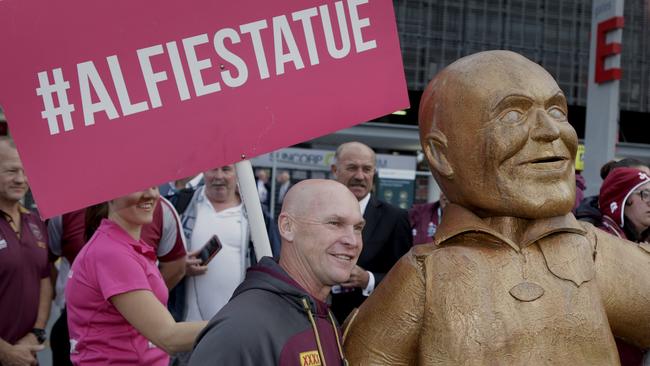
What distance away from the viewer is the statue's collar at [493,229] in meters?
2.19

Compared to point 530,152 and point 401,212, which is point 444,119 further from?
point 401,212

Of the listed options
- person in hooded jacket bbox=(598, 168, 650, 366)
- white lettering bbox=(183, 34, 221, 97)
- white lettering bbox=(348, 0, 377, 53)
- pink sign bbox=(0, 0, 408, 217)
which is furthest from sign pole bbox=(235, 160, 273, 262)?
person in hooded jacket bbox=(598, 168, 650, 366)

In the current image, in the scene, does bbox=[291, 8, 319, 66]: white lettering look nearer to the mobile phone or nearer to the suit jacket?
the mobile phone

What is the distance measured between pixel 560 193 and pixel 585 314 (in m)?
0.35

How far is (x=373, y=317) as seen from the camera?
226cm

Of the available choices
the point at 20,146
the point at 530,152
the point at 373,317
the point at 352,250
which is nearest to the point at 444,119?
the point at 530,152

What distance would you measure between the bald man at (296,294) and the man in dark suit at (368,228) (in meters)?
1.77

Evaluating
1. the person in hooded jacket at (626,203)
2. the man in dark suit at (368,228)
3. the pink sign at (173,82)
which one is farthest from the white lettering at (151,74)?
the person in hooded jacket at (626,203)

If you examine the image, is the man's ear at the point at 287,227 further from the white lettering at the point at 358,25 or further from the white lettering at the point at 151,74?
the white lettering at the point at 358,25

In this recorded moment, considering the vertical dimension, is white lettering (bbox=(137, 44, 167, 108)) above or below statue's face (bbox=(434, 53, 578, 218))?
above

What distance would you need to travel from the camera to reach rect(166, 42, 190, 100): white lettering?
246cm

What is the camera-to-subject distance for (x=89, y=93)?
94.0 inches

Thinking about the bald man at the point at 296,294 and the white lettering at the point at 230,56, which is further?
the white lettering at the point at 230,56

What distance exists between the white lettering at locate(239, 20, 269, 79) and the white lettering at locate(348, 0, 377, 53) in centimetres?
29
